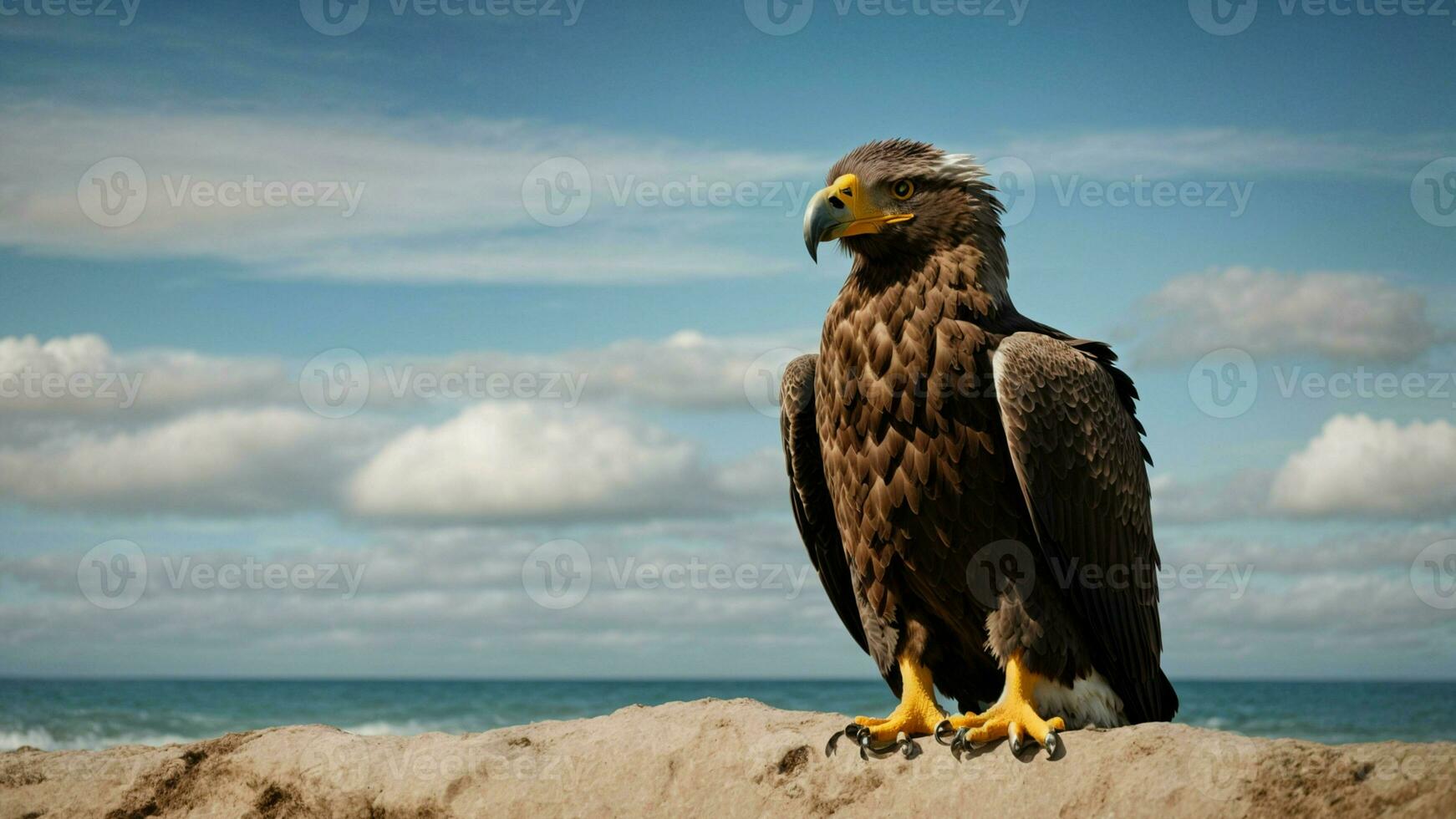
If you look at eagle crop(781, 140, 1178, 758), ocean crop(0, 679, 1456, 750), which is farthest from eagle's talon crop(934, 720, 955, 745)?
ocean crop(0, 679, 1456, 750)

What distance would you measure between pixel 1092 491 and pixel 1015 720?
1.22m

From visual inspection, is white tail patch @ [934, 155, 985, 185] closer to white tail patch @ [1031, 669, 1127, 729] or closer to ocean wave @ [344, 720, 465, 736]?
white tail patch @ [1031, 669, 1127, 729]

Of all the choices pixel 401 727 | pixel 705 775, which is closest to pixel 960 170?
pixel 705 775

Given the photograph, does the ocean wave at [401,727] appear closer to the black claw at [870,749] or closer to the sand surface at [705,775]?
the sand surface at [705,775]

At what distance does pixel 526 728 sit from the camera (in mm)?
6188

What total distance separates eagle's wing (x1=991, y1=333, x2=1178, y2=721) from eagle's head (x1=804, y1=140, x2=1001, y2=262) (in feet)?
2.01

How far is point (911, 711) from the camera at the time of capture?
535cm

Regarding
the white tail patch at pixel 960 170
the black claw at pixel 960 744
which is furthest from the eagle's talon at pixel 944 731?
the white tail patch at pixel 960 170

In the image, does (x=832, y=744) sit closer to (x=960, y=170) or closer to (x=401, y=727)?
(x=960, y=170)

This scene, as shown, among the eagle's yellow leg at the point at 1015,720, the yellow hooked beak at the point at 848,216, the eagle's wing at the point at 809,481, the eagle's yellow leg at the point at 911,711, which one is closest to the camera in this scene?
the eagle's yellow leg at the point at 1015,720

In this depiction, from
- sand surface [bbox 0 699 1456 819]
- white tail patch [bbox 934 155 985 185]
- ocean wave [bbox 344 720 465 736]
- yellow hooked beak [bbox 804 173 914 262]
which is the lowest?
ocean wave [bbox 344 720 465 736]

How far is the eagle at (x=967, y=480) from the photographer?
17.3 feet

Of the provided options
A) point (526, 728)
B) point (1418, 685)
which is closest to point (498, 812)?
point (526, 728)

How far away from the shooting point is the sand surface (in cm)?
417
